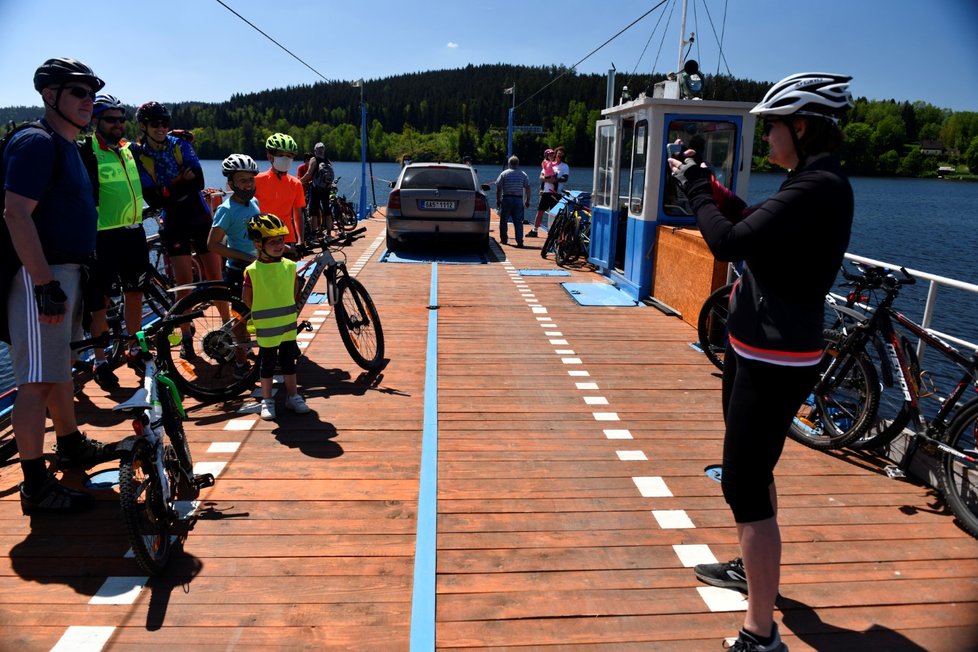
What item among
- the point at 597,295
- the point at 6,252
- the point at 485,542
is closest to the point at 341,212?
the point at 597,295

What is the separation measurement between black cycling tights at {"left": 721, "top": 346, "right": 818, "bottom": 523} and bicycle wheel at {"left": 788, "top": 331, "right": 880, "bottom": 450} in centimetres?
217

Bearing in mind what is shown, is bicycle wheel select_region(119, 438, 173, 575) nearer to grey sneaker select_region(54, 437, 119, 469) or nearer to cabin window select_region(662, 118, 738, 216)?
grey sneaker select_region(54, 437, 119, 469)

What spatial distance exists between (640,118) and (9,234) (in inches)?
320

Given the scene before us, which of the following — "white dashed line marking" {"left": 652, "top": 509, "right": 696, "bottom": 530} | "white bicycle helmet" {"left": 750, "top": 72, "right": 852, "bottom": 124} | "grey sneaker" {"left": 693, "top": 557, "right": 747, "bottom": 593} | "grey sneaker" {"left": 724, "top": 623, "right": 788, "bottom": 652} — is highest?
"white bicycle helmet" {"left": 750, "top": 72, "right": 852, "bottom": 124}

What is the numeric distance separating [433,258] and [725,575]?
36.2 feet

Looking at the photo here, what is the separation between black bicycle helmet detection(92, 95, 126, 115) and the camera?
5.11 m

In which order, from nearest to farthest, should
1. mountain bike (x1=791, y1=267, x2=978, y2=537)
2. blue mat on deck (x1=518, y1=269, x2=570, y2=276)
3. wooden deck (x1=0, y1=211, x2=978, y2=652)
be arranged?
wooden deck (x1=0, y1=211, x2=978, y2=652)
mountain bike (x1=791, y1=267, x2=978, y2=537)
blue mat on deck (x1=518, y1=269, x2=570, y2=276)

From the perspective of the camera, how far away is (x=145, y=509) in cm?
310

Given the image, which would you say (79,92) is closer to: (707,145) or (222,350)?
(222,350)

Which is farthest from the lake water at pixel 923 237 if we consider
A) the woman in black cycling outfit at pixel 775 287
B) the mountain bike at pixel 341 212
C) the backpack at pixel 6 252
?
the backpack at pixel 6 252

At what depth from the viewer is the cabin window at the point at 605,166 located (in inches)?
438

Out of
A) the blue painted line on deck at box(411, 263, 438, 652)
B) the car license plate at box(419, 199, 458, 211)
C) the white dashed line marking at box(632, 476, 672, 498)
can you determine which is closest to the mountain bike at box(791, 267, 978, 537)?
the white dashed line marking at box(632, 476, 672, 498)

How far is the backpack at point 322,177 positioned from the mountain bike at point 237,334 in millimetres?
8794

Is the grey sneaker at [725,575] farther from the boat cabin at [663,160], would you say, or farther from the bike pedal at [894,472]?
the boat cabin at [663,160]
